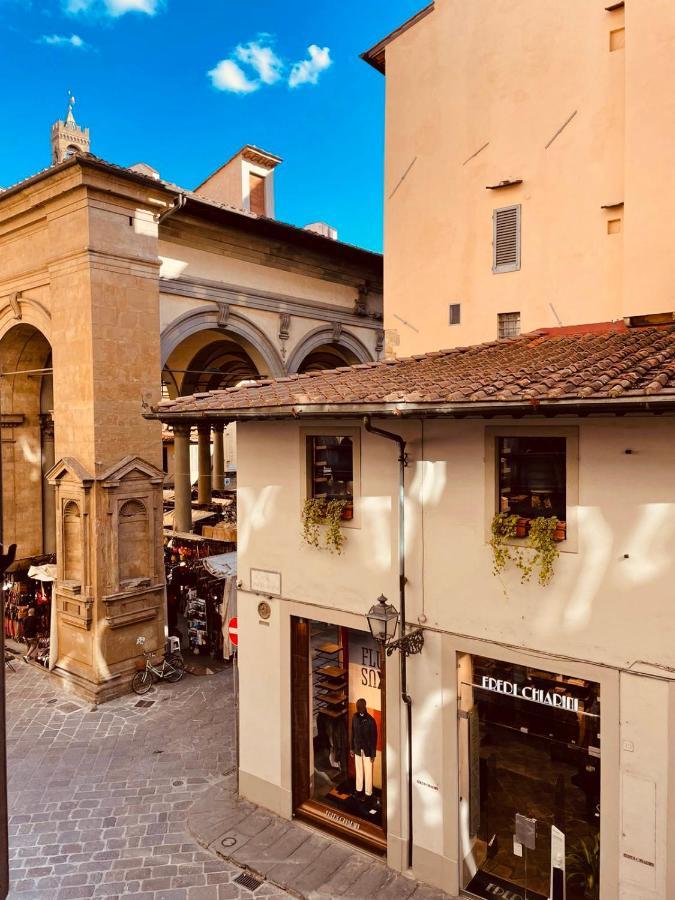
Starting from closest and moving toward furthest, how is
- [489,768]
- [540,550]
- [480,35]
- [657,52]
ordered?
[540,550] < [489,768] < [657,52] < [480,35]

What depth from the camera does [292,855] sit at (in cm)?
769

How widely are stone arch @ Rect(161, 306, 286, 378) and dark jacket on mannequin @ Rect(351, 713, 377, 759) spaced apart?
8.98 m

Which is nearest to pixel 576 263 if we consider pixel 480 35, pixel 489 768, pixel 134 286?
pixel 480 35

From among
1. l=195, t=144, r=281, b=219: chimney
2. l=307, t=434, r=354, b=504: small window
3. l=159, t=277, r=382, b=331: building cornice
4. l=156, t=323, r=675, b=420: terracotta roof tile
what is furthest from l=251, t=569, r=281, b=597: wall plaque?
l=195, t=144, r=281, b=219: chimney

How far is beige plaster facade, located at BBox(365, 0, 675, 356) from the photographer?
8406mm

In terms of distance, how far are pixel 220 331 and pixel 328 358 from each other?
8228mm

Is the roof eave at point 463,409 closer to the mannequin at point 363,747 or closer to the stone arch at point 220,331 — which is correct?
the mannequin at point 363,747

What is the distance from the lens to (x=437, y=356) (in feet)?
29.1

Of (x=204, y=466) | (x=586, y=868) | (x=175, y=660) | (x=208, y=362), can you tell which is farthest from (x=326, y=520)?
(x=204, y=466)

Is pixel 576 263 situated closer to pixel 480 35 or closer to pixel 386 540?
pixel 480 35

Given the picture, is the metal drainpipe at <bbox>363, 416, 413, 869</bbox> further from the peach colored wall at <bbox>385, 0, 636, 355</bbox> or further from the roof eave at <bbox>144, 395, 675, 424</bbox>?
the peach colored wall at <bbox>385, 0, 636, 355</bbox>

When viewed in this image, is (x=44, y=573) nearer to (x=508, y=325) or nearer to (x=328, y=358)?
(x=508, y=325)

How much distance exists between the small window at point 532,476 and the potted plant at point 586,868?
3189 mm

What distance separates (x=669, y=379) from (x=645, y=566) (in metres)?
1.71
